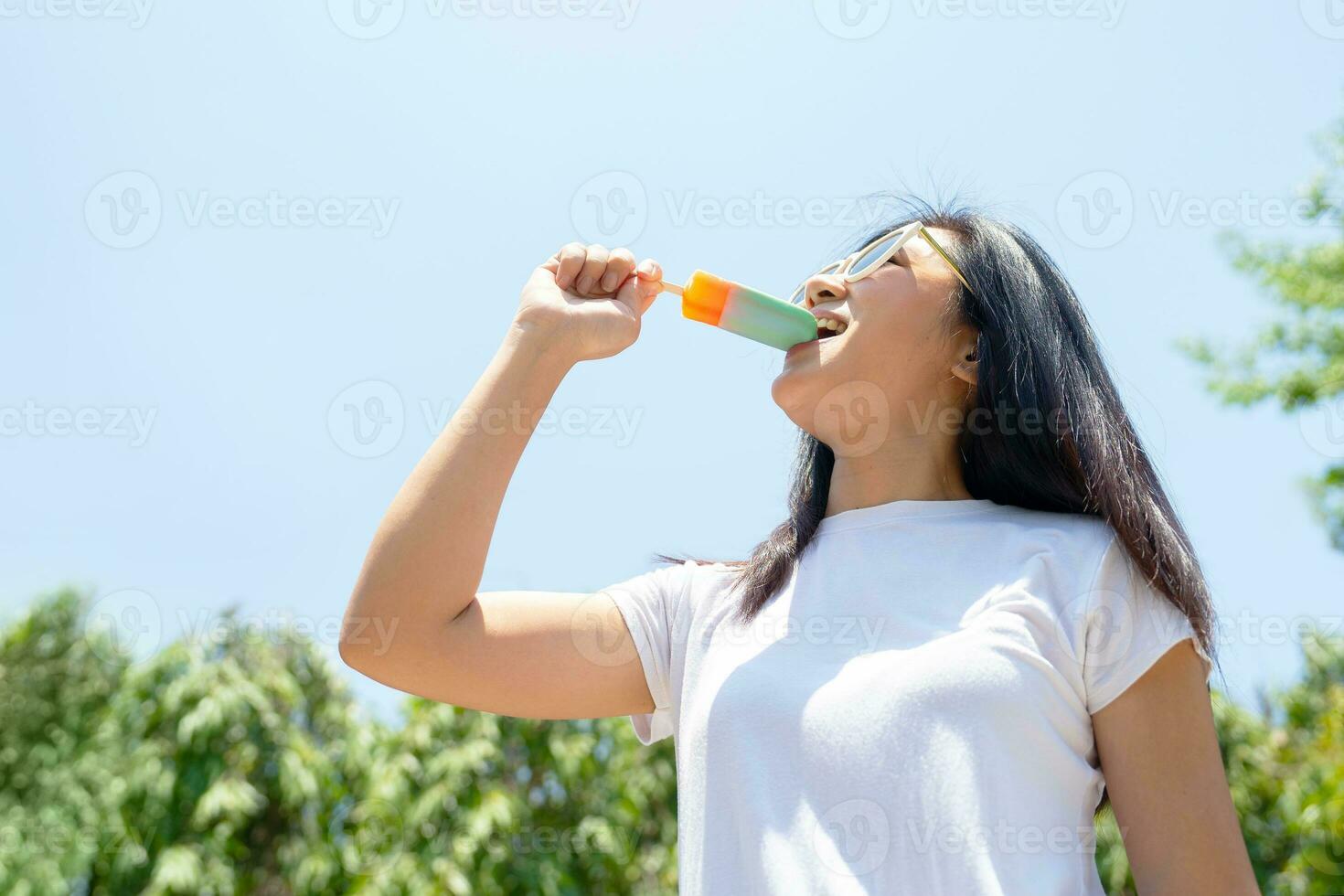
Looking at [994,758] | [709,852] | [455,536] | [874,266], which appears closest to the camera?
[994,758]

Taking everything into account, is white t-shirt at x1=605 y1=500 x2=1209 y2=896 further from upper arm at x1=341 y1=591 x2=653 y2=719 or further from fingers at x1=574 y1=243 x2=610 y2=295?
fingers at x1=574 y1=243 x2=610 y2=295

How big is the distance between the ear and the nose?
0.81 ft

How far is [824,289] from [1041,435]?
1.62 feet

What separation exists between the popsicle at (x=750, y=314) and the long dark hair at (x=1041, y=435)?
33cm

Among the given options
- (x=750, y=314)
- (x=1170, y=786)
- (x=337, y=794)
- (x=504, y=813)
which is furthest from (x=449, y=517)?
(x=337, y=794)

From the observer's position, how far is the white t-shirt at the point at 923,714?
1.61 metres

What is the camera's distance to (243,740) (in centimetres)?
613

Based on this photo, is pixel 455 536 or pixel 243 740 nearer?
pixel 455 536

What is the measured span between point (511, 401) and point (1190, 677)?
1184 millimetres

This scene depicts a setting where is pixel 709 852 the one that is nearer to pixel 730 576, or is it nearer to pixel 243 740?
pixel 730 576

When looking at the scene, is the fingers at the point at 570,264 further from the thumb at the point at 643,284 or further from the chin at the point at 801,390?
the chin at the point at 801,390

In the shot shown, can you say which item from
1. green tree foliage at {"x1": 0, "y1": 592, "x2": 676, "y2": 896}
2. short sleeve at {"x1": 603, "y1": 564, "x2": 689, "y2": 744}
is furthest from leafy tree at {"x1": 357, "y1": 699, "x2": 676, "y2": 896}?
short sleeve at {"x1": 603, "y1": 564, "x2": 689, "y2": 744}

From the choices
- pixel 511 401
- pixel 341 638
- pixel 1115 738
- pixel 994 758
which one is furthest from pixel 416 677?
pixel 1115 738

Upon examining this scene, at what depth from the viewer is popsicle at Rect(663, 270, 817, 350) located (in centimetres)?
214
